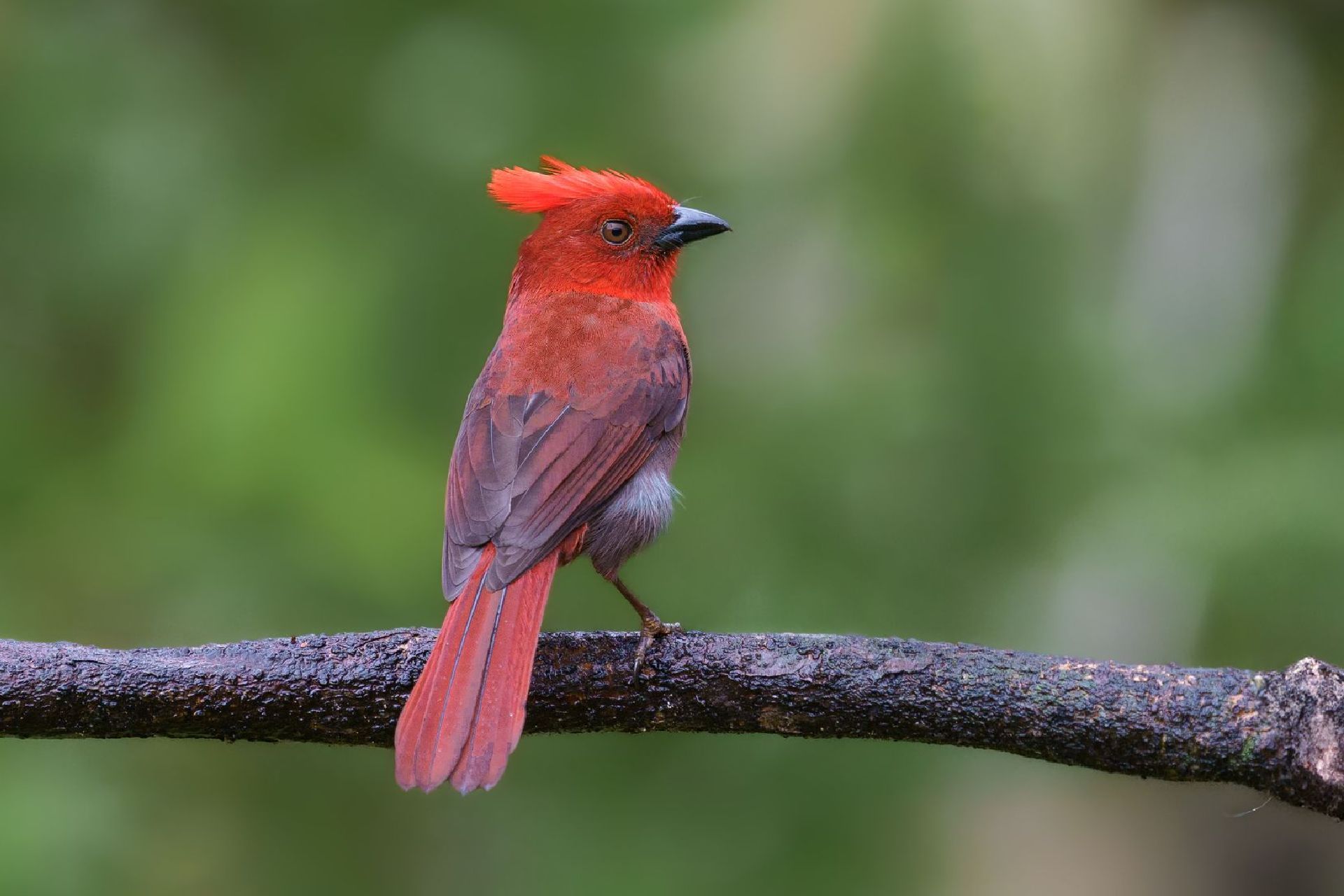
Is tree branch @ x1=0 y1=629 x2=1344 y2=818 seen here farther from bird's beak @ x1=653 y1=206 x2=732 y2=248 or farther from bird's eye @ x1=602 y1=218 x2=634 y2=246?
bird's eye @ x1=602 y1=218 x2=634 y2=246

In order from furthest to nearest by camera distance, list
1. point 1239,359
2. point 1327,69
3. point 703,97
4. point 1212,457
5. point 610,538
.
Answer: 1. point 1327,69
2. point 703,97
3. point 1239,359
4. point 1212,457
5. point 610,538

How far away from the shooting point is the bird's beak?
14.8ft

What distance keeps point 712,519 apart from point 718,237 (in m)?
1.00

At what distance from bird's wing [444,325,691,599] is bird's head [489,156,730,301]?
1.49 feet

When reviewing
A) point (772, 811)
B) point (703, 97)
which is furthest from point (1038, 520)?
point (703, 97)

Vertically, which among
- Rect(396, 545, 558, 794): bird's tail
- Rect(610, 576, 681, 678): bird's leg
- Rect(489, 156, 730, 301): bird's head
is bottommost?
Rect(396, 545, 558, 794): bird's tail

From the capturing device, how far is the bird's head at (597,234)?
15.2 ft

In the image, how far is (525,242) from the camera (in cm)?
477

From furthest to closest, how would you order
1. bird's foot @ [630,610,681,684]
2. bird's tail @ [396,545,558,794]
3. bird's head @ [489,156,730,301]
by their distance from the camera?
bird's head @ [489,156,730,301]
bird's foot @ [630,610,681,684]
bird's tail @ [396,545,558,794]

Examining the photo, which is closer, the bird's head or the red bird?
the red bird

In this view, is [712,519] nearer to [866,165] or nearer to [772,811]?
[772,811]

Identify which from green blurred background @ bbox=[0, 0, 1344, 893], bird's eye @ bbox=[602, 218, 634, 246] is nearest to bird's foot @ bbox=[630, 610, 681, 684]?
green blurred background @ bbox=[0, 0, 1344, 893]

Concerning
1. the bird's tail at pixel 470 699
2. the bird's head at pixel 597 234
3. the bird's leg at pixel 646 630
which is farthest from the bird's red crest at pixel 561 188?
the bird's tail at pixel 470 699

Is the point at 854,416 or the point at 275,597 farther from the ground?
the point at 854,416
